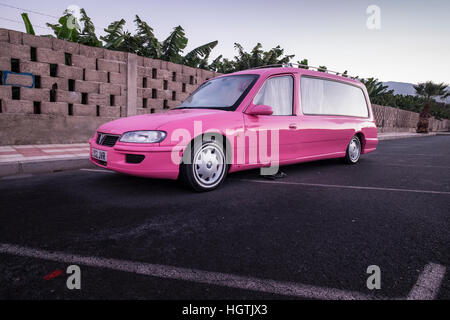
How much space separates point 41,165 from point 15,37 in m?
3.38

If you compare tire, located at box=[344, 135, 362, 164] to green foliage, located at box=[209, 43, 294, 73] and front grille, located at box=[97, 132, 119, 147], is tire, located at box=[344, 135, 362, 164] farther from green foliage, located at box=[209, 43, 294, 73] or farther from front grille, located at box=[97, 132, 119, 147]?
green foliage, located at box=[209, 43, 294, 73]

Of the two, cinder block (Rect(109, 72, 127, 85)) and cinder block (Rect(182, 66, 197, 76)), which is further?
cinder block (Rect(182, 66, 197, 76))

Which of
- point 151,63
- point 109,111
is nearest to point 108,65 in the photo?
point 109,111

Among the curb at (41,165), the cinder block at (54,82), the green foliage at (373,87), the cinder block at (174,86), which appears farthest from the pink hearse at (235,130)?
the green foliage at (373,87)

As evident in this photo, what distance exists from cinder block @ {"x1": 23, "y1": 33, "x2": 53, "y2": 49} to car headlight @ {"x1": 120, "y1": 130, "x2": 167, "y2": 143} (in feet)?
15.8

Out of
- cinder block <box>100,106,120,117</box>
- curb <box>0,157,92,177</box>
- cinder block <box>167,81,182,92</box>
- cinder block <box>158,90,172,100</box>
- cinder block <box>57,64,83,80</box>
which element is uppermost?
cinder block <box>167,81,182,92</box>

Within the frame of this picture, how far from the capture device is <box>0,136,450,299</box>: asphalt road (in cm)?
169

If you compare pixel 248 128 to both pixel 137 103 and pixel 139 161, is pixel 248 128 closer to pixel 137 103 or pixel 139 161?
pixel 139 161

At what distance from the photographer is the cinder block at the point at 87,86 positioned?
7422 mm

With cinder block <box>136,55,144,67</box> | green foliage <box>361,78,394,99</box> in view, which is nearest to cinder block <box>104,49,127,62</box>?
cinder block <box>136,55,144,67</box>

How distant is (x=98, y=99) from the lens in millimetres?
7801

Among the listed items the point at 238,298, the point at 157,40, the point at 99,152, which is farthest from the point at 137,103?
the point at 238,298

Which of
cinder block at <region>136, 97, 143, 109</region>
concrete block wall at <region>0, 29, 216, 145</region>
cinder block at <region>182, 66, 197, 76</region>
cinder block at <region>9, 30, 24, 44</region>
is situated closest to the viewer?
cinder block at <region>9, 30, 24, 44</region>

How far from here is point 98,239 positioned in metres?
2.27
